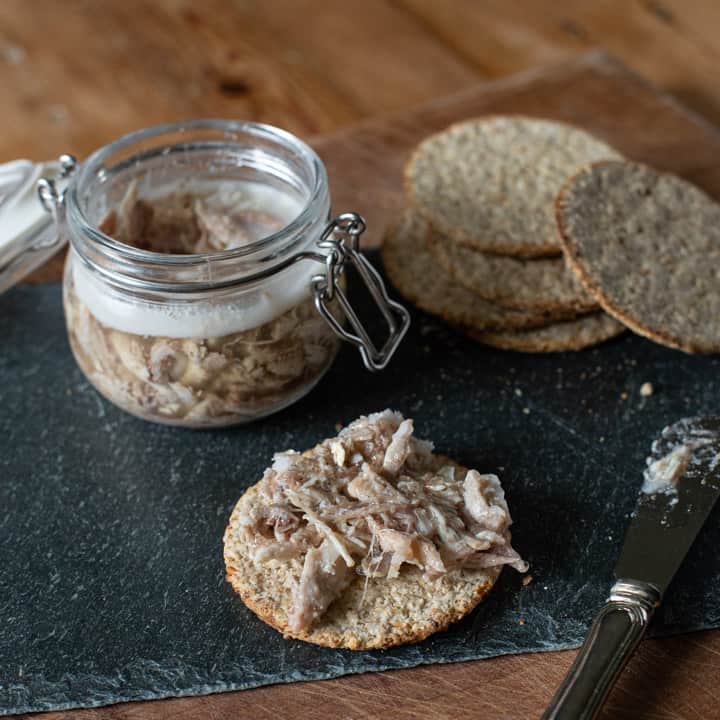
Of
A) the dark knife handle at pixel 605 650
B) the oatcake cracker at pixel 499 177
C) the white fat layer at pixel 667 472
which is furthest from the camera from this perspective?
the oatcake cracker at pixel 499 177

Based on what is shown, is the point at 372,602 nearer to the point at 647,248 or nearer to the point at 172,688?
the point at 172,688

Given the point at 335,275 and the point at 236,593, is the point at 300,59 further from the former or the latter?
the point at 236,593

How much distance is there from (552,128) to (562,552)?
1455 mm

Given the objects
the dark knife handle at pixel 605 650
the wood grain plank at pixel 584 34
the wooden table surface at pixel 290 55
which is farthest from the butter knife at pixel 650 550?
the wood grain plank at pixel 584 34

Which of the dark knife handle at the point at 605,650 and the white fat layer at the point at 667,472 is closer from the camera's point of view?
the dark knife handle at the point at 605,650

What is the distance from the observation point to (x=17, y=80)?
3.93 metres

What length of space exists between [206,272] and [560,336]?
39.2 inches

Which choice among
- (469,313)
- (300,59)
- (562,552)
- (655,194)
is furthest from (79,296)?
(300,59)

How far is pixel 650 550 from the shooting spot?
2.05m

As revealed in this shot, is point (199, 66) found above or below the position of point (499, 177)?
below

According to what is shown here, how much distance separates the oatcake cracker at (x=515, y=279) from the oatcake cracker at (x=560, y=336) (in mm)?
48

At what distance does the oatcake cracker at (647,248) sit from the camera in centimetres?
245

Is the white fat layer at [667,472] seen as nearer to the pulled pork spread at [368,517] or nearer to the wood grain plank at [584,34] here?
the pulled pork spread at [368,517]

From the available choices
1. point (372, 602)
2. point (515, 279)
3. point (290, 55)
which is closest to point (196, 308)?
point (372, 602)
